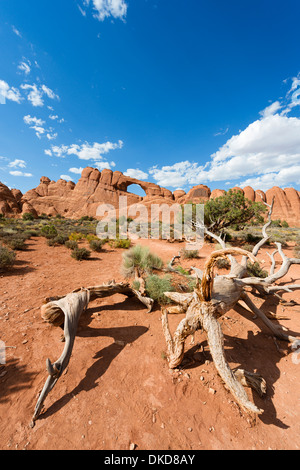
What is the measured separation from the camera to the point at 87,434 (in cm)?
186

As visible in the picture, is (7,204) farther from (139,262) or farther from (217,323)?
(217,323)

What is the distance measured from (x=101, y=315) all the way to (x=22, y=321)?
1.71 meters

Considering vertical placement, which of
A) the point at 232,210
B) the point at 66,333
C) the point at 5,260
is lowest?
→ the point at 66,333

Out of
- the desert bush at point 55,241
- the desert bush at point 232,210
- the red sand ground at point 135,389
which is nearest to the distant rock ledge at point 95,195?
the desert bush at point 232,210

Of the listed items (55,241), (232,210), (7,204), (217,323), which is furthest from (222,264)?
(7,204)

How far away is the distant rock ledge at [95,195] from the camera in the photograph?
4503cm

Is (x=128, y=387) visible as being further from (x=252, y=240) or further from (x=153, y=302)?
(x=252, y=240)

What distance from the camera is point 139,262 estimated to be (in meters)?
6.85

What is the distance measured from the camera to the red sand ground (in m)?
1.88

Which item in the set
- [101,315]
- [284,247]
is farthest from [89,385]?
[284,247]

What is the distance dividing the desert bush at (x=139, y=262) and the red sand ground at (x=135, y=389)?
225 cm

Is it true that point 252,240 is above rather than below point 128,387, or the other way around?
above

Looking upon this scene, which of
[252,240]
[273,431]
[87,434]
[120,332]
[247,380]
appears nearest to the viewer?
[87,434]

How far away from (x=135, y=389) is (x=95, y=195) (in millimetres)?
50351
